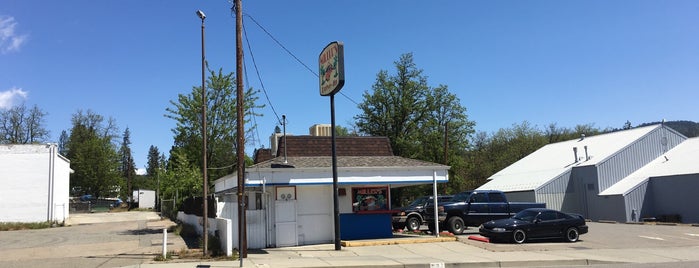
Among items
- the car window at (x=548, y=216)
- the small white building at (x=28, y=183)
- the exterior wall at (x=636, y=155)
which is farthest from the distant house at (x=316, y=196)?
the exterior wall at (x=636, y=155)

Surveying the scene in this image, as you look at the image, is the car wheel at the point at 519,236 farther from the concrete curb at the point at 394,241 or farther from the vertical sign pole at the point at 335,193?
the vertical sign pole at the point at 335,193

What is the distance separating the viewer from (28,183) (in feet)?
122

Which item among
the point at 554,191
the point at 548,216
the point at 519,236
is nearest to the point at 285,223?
the point at 519,236

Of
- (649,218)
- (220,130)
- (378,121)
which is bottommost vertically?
(649,218)

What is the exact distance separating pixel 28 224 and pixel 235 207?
23376mm

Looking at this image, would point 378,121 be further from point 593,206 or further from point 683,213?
point 683,213

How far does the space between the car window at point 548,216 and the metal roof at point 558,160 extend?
19.6 meters

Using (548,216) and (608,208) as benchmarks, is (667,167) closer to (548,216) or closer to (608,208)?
(608,208)

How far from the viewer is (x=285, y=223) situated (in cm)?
1956

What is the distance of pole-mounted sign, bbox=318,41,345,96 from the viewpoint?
17.9 metres

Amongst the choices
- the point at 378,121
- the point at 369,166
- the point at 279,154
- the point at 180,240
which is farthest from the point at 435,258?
the point at 378,121

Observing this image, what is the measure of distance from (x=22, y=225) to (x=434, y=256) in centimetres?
2977

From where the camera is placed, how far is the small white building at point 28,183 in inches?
1433

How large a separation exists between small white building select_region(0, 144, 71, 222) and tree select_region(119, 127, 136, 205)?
46.5 m
